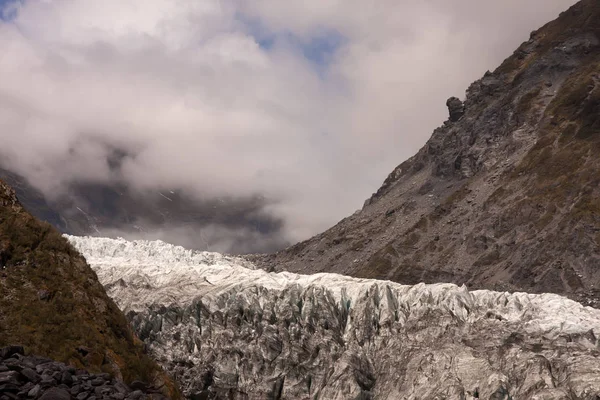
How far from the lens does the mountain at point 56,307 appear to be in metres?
26.9

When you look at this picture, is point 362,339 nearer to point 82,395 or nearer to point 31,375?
point 82,395

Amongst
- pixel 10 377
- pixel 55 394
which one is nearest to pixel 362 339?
pixel 55 394

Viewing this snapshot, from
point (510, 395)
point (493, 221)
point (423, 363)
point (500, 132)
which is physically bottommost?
point (510, 395)

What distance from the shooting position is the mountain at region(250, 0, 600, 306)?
4564 inches

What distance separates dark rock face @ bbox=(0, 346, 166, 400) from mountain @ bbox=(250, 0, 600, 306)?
92.1 metres

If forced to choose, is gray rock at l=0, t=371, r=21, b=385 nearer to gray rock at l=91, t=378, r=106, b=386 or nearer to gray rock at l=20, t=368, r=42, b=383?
gray rock at l=20, t=368, r=42, b=383

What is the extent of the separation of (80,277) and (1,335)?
24.7 feet

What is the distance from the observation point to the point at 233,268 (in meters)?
69.6

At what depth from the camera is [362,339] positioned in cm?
5444

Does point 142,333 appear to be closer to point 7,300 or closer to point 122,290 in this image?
point 122,290

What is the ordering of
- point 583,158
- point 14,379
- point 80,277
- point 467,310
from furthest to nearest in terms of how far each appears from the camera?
point 583,158 < point 467,310 < point 80,277 < point 14,379

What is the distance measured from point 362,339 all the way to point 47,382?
3951 cm

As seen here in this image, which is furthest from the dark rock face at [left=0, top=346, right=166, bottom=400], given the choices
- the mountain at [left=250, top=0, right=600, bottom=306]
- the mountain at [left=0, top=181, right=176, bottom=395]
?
the mountain at [left=250, top=0, right=600, bottom=306]

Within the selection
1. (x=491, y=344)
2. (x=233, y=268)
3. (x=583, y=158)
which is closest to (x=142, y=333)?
(x=233, y=268)
